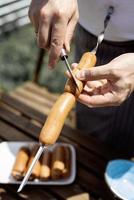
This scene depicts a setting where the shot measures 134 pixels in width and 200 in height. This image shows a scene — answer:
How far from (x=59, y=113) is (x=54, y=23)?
0.22 m

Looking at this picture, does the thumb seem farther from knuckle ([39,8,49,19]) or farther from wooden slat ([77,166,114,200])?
wooden slat ([77,166,114,200])

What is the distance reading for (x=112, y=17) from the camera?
4.30ft

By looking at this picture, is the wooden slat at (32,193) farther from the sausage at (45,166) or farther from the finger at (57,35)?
the finger at (57,35)

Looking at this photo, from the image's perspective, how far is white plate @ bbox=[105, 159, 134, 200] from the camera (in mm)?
1285

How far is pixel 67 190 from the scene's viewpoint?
137 centimetres

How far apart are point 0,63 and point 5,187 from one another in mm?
2381

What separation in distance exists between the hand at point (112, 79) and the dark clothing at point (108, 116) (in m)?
0.26

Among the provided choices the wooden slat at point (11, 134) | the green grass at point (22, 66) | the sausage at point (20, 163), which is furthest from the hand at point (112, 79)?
the green grass at point (22, 66)

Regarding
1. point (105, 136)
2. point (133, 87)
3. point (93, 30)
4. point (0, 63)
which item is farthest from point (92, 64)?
point (0, 63)

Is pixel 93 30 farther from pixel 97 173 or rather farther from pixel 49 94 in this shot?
pixel 49 94

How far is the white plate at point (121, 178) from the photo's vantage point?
4.22ft

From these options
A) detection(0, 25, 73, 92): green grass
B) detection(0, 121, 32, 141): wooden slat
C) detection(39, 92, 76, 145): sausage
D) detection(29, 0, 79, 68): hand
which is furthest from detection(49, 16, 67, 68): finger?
detection(0, 25, 73, 92): green grass

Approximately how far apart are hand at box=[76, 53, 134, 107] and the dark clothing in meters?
0.26

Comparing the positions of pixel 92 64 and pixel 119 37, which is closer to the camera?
pixel 92 64
